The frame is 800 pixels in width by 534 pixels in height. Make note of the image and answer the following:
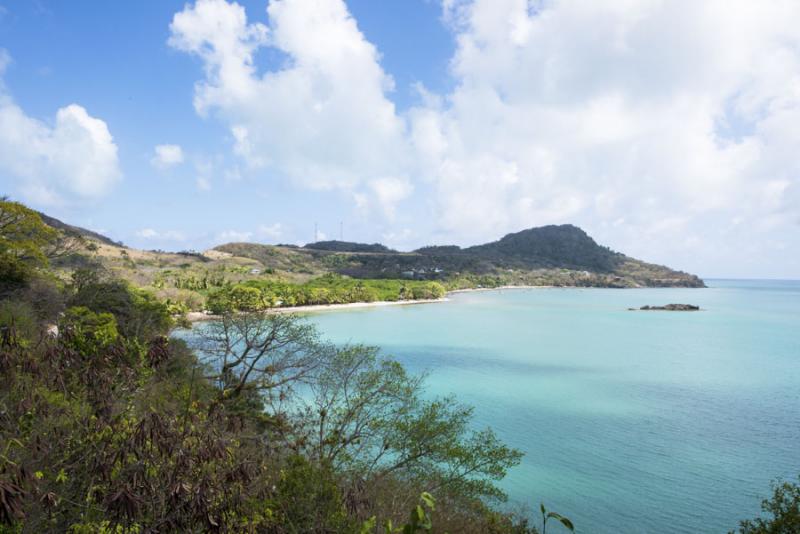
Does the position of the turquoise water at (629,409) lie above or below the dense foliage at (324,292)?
below

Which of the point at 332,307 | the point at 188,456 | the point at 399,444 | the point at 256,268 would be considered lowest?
the point at 399,444

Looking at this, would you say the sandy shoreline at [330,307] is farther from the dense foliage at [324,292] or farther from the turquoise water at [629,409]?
the turquoise water at [629,409]

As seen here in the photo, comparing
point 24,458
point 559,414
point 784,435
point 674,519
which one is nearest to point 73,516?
point 24,458

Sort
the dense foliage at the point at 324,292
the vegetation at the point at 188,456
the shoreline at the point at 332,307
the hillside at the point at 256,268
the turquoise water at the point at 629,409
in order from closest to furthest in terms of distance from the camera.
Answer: the vegetation at the point at 188,456
the turquoise water at the point at 629,409
the shoreline at the point at 332,307
the dense foliage at the point at 324,292
the hillside at the point at 256,268

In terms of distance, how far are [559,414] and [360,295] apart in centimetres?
7019

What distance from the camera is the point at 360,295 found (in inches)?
3733

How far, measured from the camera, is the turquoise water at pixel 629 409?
56.2 ft

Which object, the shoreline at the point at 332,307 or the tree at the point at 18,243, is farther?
the shoreline at the point at 332,307

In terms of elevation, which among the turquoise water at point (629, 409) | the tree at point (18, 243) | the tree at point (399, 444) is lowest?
the turquoise water at point (629, 409)

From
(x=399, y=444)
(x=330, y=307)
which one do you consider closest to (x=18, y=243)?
(x=399, y=444)

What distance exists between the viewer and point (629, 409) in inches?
1114

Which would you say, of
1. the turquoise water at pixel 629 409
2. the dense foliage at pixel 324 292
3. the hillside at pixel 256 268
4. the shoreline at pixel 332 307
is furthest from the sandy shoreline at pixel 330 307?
the turquoise water at pixel 629 409

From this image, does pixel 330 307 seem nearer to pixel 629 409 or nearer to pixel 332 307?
pixel 332 307

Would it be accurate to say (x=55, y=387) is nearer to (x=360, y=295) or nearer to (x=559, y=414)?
(x=559, y=414)
